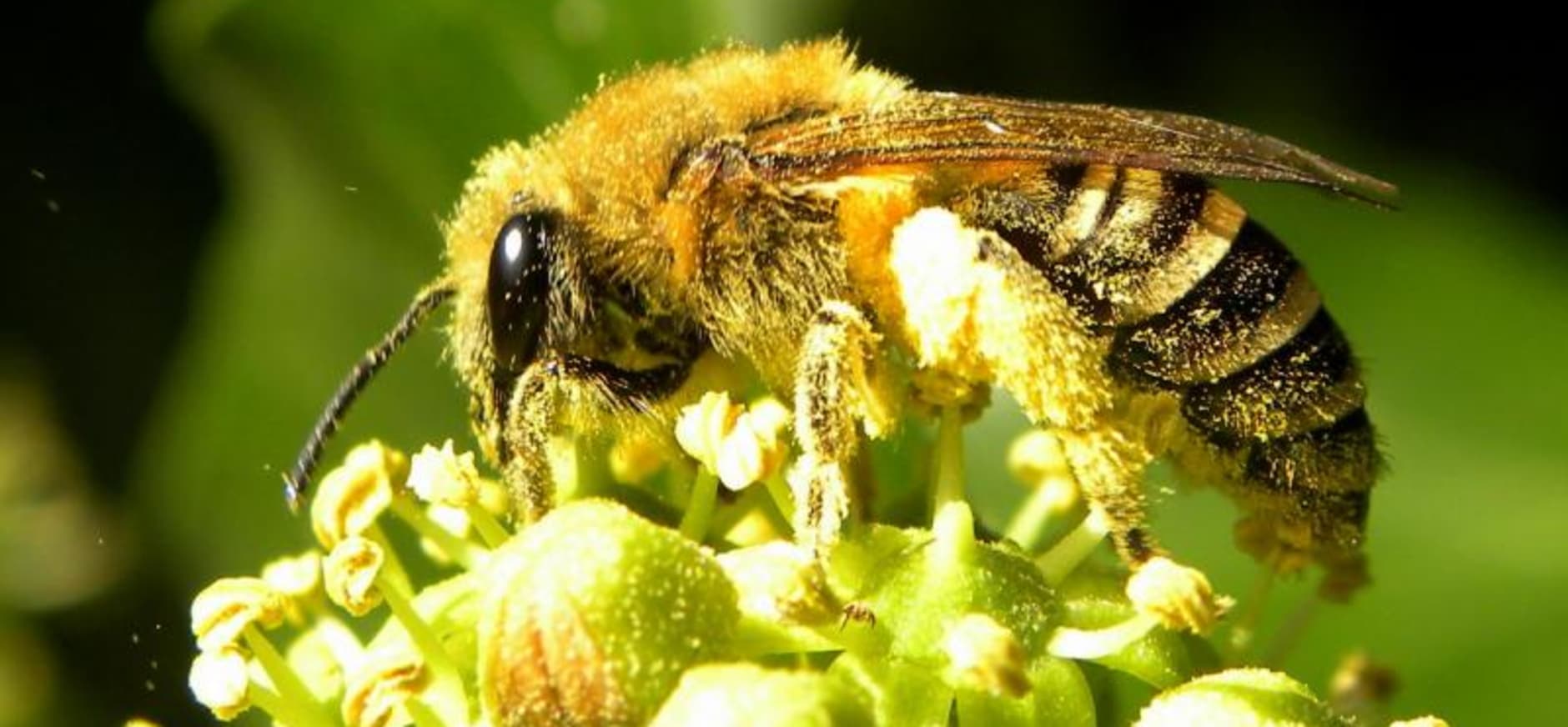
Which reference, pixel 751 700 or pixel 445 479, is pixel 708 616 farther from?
pixel 445 479

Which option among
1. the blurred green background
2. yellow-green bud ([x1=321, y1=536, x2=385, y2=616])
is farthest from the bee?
the blurred green background

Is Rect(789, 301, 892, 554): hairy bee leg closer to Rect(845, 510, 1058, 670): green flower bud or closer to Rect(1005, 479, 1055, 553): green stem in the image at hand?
Rect(845, 510, 1058, 670): green flower bud

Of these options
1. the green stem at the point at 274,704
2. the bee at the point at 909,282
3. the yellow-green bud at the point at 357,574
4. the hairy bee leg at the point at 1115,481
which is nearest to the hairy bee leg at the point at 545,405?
the bee at the point at 909,282

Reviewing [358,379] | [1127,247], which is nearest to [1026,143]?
[1127,247]

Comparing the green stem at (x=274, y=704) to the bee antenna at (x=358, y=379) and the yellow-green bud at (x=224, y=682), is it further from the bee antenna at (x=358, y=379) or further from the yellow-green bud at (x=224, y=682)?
the bee antenna at (x=358, y=379)

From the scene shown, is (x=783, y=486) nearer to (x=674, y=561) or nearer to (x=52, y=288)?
(x=674, y=561)

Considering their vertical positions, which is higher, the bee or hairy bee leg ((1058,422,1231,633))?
the bee
